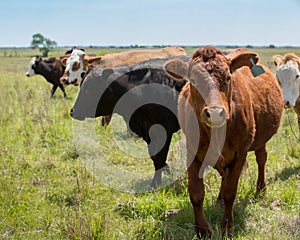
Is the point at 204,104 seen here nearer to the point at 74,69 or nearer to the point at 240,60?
the point at 240,60

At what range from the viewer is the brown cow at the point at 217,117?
2.91 meters

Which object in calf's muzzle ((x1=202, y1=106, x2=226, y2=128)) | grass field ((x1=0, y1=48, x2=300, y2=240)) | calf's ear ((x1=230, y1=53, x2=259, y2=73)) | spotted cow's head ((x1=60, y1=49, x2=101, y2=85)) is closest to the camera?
calf's muzzle ((x1=202, y1=106, x2=226, y2=128))

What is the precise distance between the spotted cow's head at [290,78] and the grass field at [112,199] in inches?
39.0

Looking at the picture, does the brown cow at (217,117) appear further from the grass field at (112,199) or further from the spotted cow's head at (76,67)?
the spotted cow's head at (76,67)

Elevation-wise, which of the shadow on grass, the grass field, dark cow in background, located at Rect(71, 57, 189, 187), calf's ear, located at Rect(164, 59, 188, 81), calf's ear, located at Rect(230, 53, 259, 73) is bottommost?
the grass field

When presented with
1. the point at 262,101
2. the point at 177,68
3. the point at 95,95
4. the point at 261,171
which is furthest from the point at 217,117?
the point at 95,95

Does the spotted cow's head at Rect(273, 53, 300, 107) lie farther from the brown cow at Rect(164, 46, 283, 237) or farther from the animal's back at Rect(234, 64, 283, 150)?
the brown cow at Rect(164, 46, 283, 237)

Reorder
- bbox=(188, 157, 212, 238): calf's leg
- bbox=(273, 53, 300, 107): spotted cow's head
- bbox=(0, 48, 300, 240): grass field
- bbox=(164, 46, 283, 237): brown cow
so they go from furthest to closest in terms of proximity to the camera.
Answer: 1. bbox=(273, 53, 300, 107): spotted cow's head
2. bbox=(0, 48, 300, 240): grass field
3. bbox=(188, 157, 212, 238): calf's leg
4. bbox=(164, 46, 283, 237): brown cow

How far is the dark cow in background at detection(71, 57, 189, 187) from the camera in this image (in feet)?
16.6

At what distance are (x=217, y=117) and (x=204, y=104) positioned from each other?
24 centimetres

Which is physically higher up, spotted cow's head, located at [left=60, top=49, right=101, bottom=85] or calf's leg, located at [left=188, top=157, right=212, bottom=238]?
spotted cow's head, located at [left=60, top=49, right=101, bottom=85]

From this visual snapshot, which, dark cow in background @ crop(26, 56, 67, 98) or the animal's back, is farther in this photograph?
dark cow in background @ crop(26, 56, 67, 98)

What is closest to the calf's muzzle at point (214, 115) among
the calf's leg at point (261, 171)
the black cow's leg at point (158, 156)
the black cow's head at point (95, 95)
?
the calf's leg at point (261, 171)

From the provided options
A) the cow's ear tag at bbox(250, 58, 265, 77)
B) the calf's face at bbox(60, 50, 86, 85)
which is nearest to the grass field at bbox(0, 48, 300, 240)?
the cow's ear tag at bbox(250, 58, 265, 77)
